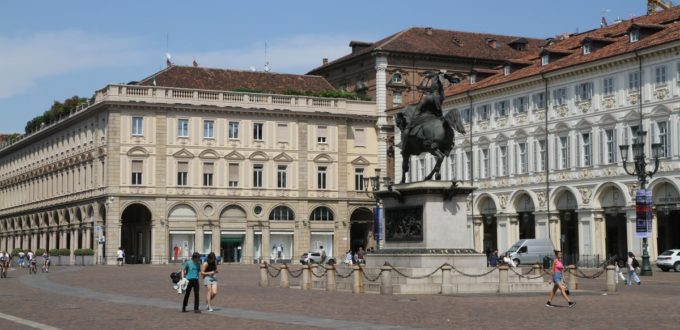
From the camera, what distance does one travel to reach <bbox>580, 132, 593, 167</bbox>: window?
7262 centimetres

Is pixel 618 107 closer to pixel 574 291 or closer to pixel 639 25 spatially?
pixel 639 25

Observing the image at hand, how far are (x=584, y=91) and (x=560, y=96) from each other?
235cm

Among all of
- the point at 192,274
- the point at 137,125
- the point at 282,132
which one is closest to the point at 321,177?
the point at 282,132

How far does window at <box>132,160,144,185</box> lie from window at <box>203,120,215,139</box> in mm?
5927

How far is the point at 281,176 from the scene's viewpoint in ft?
333

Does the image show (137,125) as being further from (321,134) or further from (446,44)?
(446,44)

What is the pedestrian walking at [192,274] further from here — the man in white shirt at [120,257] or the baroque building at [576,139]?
the man in white shirt at [120,257]

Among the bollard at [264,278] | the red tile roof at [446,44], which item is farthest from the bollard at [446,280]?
the red tile roof at [446,44]

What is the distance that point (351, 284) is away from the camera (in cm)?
4066

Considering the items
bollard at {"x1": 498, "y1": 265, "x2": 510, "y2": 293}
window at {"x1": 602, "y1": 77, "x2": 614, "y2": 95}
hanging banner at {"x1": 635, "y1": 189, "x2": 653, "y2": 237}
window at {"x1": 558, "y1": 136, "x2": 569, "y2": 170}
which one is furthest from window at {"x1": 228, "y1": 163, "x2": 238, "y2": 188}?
bollard at {"x1": 498, "y1": 265, "x2": 510, "y2": 293}

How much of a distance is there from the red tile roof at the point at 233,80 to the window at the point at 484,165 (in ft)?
87.5

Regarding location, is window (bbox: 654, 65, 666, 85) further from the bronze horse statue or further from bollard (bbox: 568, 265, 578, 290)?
the bronze horse statue

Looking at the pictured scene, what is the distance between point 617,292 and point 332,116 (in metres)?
64.3

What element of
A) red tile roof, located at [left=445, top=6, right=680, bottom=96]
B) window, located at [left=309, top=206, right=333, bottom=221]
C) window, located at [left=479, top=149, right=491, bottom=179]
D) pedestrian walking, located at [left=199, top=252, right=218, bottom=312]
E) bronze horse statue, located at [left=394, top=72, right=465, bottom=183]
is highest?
red tile roof, located at [left=445, top=6, right=680, bottom=96]
